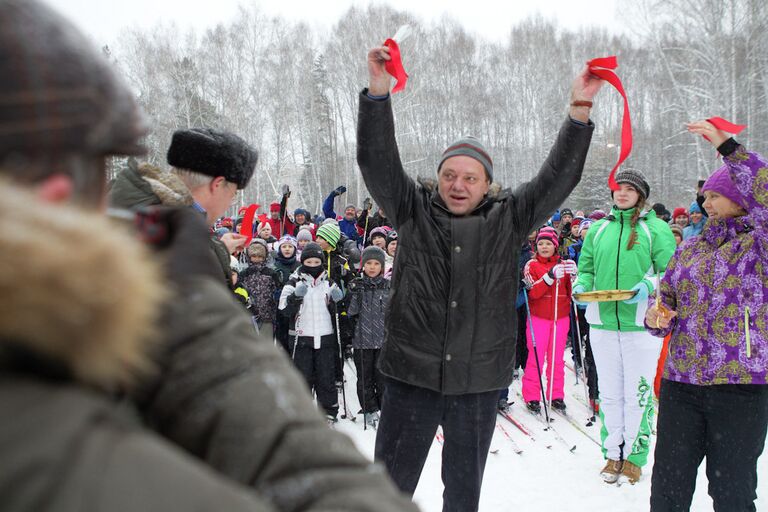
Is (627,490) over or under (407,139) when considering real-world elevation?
under

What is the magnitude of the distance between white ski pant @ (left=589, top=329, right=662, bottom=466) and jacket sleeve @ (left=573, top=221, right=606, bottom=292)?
15.9 inches

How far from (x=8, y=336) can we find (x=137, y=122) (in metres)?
0.29

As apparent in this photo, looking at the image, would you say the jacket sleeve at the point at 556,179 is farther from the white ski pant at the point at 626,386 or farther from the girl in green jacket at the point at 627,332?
the white ski pant at the point at 626,386

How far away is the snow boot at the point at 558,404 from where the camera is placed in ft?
18.4

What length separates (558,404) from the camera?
222 inches

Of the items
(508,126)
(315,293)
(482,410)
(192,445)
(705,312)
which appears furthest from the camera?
(508,126)

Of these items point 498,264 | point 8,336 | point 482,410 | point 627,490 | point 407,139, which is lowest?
point 627,490

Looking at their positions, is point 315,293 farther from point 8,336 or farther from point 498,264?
point 8,336

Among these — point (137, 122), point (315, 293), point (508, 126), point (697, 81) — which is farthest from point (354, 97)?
point (137, 122)

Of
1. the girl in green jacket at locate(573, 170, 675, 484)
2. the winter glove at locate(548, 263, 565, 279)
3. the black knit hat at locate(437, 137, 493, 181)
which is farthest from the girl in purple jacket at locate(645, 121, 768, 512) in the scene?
the winter glove at locate(548, 263, 565, 279)

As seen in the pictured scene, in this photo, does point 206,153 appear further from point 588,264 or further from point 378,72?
point 588,264

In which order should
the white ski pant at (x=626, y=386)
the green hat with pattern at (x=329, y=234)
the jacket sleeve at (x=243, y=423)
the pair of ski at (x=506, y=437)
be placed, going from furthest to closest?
the green hat with pattern at (x=329, y=234) → the pair of ski at (x=506, y=437) → the white ski pant at (x=626, y=386) → the jacket sleeve at (x=243, y=423)

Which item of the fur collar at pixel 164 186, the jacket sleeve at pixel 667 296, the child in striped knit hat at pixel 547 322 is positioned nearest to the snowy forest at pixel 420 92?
the child in striped knit hat at pixel 547 322

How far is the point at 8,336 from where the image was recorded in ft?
1.43
